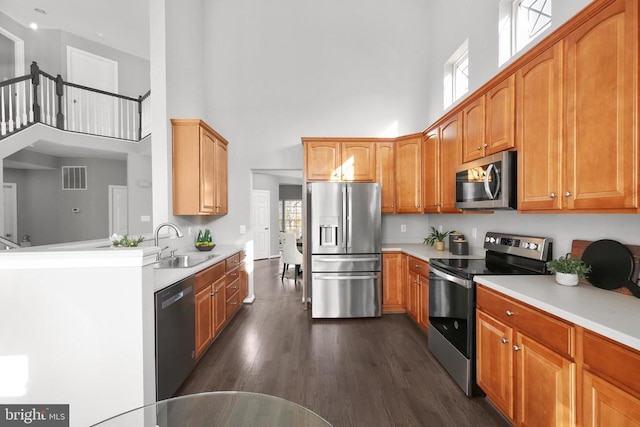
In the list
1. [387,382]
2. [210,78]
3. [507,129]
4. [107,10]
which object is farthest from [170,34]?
[387,382]

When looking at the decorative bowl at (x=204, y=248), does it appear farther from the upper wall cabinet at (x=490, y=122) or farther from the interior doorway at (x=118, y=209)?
the interior doorway at (x=118, y=209)

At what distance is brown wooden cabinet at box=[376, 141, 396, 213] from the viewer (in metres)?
4.18

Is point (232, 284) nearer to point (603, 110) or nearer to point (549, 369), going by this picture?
point (549, 369)

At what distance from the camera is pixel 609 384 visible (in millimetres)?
1123

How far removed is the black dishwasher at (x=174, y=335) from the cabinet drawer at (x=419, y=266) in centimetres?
235

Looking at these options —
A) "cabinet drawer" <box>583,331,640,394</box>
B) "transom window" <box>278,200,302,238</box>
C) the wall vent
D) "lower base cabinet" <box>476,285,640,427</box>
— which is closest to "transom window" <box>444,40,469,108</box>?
"lower base cabinet" <box>476,285,640,427</box>

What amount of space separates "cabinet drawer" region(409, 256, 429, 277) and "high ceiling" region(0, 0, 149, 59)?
16.6 feet

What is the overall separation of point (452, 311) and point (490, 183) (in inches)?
43.6

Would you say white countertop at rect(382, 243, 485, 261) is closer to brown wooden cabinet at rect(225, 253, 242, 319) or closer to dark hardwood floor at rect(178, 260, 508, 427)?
dark hardwood floor at rect(178, 260, 508, 427)

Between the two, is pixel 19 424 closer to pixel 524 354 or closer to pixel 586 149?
pixel 524 354

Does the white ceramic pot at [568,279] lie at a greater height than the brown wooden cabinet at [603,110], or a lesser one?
lesser

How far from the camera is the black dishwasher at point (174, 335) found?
189 centimetres

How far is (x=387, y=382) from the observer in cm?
235

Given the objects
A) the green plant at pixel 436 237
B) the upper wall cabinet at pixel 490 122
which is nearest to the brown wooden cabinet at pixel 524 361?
the upper wall cabinet at pixel 490 122
